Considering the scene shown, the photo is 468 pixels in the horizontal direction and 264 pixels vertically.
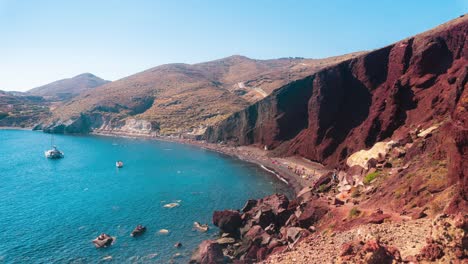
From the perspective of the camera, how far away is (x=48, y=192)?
7350 centimetres

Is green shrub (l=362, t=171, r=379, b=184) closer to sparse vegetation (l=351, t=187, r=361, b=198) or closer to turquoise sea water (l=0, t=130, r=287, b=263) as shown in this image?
sparse vegetation (l=351, t=187, r=361, b=198)

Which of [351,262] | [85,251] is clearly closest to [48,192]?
[85,251]

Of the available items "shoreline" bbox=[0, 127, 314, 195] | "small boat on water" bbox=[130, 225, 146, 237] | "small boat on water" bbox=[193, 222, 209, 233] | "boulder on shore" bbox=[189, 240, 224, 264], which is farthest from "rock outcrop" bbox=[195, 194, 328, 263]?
"shoreline" bbox=[0, 127, 314, 195]

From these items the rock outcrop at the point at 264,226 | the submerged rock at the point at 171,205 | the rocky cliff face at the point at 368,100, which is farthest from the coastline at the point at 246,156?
the submerged rock at the point at 171,205

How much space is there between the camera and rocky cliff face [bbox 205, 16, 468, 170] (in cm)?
6406

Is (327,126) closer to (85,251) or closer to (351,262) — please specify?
(85,251)

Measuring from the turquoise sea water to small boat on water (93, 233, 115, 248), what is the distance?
763mm

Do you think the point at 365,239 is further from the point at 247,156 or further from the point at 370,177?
the point at 247,156

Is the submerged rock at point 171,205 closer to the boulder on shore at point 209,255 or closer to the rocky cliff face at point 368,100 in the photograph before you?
the boulder on shore at point 209,255

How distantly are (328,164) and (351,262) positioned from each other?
209 ft

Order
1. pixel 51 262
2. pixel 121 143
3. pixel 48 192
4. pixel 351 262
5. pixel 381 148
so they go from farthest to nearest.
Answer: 1. pixel 121 143
2. pixel 48 192
3. pixel 381 148
4. pixel 51 262
5. pixel 351 262

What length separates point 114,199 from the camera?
68.0 metres

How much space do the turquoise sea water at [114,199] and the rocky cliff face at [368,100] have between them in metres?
15.7

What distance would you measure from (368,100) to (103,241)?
62.5 m
